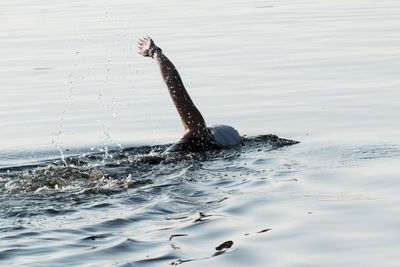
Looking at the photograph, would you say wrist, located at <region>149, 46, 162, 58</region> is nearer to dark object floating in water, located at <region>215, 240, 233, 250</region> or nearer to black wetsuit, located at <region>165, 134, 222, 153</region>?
black wetsuit, located at <region>165, 134, 222, 153</region>

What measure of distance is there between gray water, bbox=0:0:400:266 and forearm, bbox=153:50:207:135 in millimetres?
309

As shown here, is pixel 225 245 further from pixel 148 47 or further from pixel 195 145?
pixel 148 47

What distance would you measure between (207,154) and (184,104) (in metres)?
0.56

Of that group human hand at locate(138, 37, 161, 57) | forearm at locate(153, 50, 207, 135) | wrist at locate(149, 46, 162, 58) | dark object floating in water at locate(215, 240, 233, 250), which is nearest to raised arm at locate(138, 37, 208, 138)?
forearm at locate(153, 50, 207, 135)

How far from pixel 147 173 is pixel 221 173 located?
688mm

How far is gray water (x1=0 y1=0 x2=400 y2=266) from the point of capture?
6469 millimetres

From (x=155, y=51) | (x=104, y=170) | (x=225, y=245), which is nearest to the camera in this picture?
(x=225, y=245)

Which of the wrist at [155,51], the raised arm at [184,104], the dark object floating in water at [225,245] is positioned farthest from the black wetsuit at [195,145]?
the dark object floating in water at [225,245]

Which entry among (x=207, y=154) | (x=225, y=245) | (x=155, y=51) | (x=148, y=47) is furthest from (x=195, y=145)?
(x=225, y=245)

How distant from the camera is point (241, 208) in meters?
7.43

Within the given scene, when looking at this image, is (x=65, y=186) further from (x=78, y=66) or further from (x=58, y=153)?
(x=78, y=66)

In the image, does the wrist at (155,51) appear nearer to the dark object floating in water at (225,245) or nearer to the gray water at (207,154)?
the gray water at (207,154)

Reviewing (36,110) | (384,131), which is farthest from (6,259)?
(36,110)

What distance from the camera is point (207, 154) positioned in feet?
31.4
